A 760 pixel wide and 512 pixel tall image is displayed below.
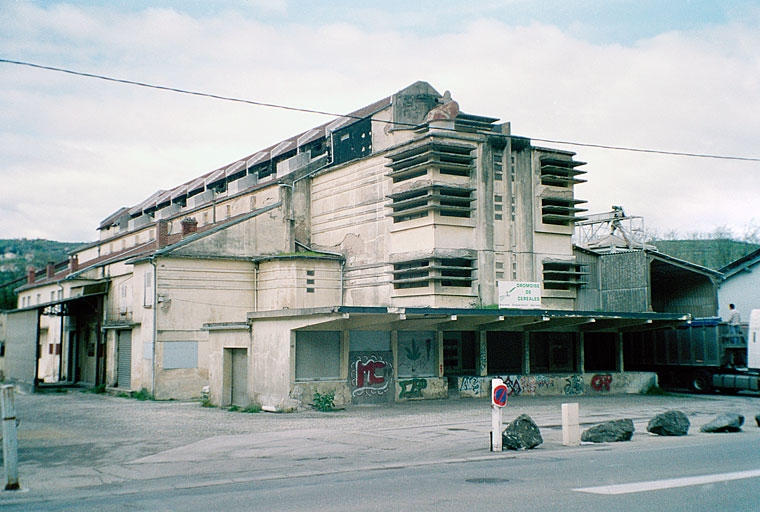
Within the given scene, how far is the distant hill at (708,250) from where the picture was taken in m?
70.0

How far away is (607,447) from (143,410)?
18.0 m

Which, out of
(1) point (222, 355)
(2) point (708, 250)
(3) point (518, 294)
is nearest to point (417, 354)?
(3) point (518, 294)

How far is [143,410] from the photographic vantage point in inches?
1070

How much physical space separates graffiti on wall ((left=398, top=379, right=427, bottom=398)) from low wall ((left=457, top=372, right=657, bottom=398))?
202cm

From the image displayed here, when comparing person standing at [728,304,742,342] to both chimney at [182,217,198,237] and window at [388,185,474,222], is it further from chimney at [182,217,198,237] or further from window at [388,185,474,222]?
chimney at [182,217,198,237]

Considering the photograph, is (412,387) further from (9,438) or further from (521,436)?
(9,438)

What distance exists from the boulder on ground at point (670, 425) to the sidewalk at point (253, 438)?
35 cm

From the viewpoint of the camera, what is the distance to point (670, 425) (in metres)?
17.7

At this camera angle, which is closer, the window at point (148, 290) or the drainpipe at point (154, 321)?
the drainpipe at point (154, 321)

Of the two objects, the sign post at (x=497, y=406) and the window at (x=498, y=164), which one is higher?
the window at (x=498, y=164)

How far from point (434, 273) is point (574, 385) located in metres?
8.30

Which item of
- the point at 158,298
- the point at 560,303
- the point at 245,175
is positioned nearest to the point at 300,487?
the point at 158,298

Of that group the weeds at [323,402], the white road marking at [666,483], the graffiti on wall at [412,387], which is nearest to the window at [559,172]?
the graffiti on wall at [412,387]

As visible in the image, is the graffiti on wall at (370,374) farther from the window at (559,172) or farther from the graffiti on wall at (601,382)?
the window at (559,172)
